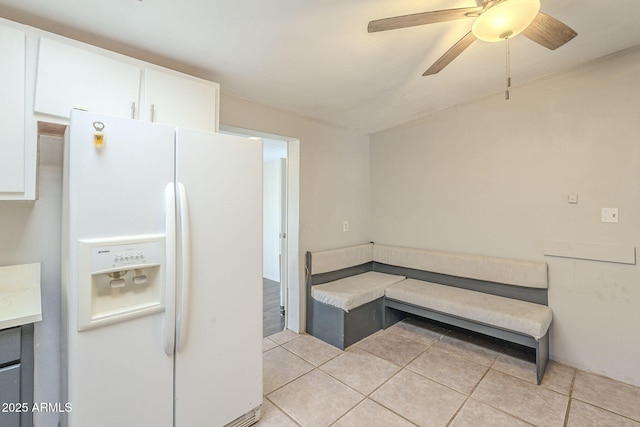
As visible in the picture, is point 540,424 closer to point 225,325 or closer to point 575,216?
point 575,216

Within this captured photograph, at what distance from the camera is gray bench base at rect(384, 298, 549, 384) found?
6.83 ft

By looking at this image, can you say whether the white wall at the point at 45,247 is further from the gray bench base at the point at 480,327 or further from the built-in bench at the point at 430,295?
the gray bench base at the point at 480,327

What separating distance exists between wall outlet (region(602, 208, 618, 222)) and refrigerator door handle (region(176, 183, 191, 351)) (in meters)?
2.97

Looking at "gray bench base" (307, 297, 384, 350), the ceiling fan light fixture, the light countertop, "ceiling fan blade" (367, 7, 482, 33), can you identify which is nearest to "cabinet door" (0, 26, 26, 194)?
the light countertop

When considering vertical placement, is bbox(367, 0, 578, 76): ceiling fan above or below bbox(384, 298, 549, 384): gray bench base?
above

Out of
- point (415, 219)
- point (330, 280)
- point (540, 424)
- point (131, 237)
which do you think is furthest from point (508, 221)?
point (131, 237)

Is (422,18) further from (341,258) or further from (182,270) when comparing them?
(341,258)

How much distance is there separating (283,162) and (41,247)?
2552mm

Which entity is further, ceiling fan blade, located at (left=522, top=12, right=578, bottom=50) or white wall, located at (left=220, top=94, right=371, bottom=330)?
white wall, located at (left=220, top=94, right=371, bottom=330)

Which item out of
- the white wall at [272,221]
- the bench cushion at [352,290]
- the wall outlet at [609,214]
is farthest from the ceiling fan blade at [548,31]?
the white wall at [272,221]

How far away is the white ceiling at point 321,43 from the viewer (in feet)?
4.81

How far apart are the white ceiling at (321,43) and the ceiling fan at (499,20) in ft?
0.94

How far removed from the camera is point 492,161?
274 centimetres

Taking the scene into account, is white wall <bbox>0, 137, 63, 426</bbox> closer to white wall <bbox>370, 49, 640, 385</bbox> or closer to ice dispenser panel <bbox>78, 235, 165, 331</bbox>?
ice dispenser panel <bbox>78, 235, 165, 331</bbox>
